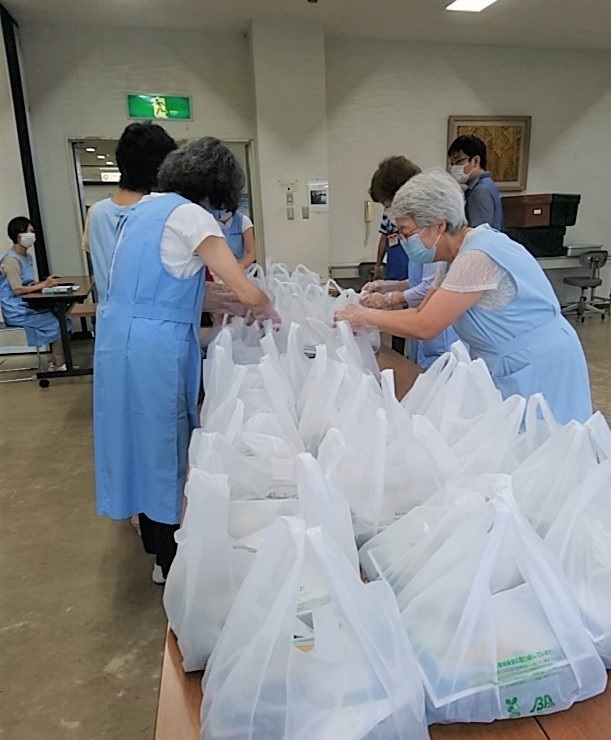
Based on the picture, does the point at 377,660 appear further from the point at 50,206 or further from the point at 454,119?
the point at 454,119

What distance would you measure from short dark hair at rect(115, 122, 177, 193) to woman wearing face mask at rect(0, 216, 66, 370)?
3.03m

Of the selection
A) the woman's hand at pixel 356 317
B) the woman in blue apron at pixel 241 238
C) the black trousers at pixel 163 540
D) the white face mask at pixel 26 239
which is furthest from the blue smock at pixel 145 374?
the white face mask at pixel 26 239

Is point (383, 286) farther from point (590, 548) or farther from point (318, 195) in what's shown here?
point (318, 195)

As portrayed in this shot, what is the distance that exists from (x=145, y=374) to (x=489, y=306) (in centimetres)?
100

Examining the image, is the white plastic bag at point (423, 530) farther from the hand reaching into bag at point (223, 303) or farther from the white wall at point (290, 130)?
the white wall at point (290, 130)

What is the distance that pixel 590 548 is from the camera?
707 millimetres

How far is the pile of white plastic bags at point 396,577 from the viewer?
23.0 inches

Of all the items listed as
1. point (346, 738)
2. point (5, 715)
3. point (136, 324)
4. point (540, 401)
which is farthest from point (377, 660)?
point (5, 715)

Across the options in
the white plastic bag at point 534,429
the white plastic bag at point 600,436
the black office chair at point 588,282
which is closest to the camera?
the white plastic bag at point 600,436

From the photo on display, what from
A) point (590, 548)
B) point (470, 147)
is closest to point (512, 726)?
point (590, 548)

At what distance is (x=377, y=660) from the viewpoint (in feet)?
1.90

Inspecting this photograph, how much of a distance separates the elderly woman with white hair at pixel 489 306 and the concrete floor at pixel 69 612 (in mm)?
1290

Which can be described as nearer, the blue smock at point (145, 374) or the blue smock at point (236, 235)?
the blue smock at point (145, 374)

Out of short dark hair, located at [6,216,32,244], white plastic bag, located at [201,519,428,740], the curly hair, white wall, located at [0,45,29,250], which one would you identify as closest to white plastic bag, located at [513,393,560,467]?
white plastic bag, located at [201,519,428,740]
